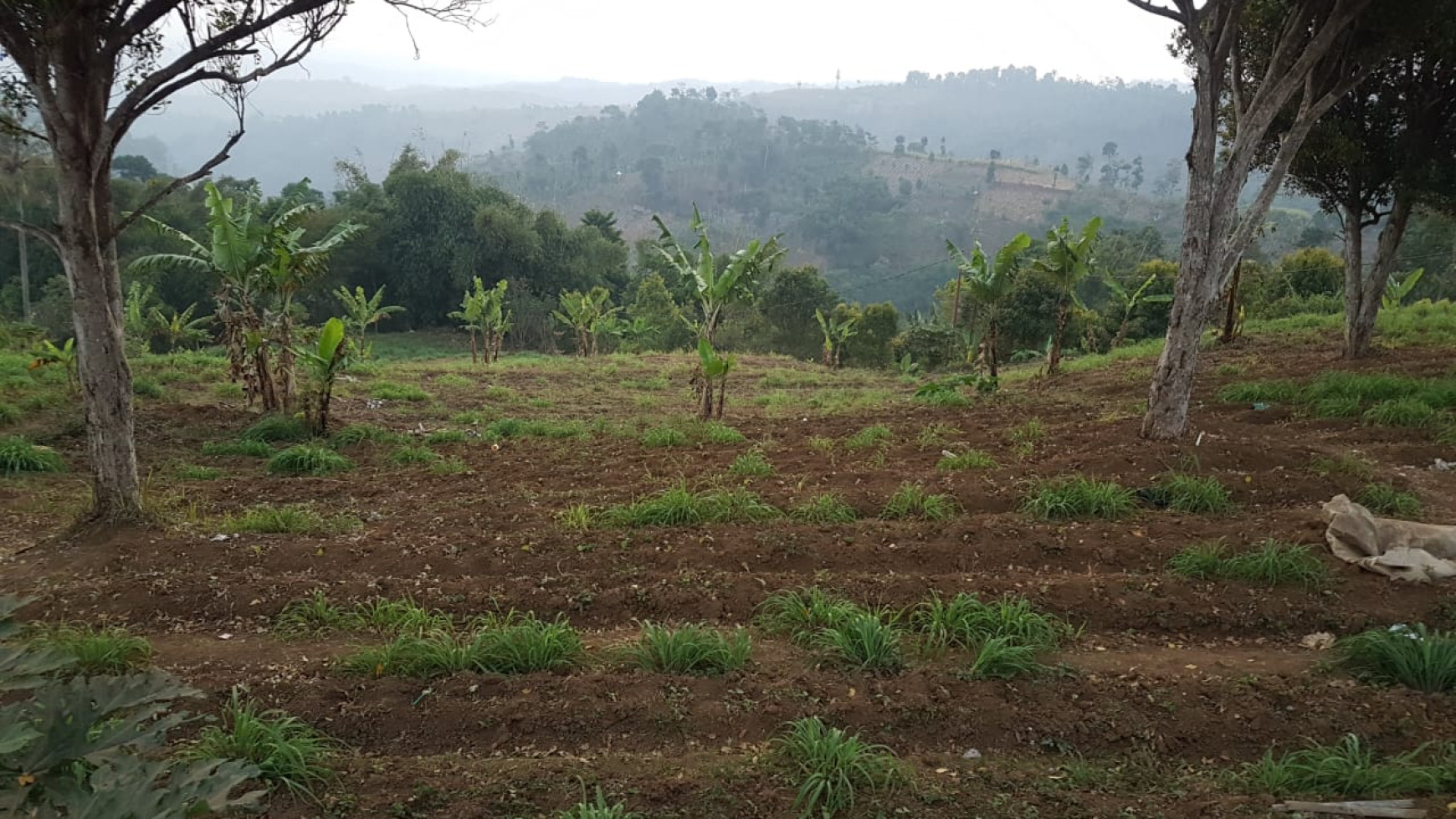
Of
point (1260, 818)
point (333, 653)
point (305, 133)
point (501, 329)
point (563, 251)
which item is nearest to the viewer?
point (1260, 818)

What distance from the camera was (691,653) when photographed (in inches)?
168

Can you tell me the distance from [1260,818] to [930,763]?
4.12ft

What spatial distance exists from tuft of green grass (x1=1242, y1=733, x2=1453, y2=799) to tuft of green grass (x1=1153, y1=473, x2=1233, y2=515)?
3.09m

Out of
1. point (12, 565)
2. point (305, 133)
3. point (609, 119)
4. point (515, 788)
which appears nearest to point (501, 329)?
point (12, 565)

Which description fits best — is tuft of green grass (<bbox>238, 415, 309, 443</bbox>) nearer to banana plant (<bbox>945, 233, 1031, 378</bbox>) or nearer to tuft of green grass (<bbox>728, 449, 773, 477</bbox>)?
tuft of green grass (<bbox>728, 449, 773, 477</bbox>)

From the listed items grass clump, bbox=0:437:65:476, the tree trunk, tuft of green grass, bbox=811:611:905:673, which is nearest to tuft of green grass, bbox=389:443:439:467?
grass clump, bbox=0:437:65:476

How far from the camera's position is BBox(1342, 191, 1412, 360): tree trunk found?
11.4m

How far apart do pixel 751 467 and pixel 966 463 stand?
2.13 m

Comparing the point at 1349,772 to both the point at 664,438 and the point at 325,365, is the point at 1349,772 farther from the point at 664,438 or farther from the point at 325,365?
the point at 325,365

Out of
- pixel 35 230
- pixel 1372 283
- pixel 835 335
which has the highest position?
pixel 35 230

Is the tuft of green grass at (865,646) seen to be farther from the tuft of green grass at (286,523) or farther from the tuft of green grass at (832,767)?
the tuft of green grass at (286,523)

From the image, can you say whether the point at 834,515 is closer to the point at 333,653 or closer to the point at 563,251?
the point at 333,653

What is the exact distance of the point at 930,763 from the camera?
11.6ft

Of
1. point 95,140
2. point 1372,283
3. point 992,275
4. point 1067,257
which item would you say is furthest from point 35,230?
point 1372,283
